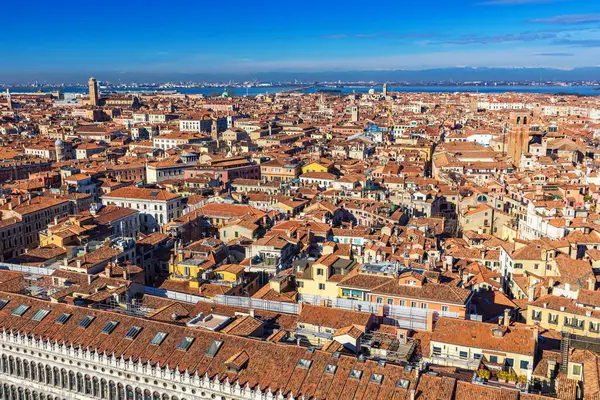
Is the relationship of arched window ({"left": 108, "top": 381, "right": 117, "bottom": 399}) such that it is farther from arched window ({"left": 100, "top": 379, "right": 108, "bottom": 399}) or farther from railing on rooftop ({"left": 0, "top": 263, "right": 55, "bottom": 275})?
railing on rooftop ({"left": 0, "top": 263, "right": 55, "bottom": 275})

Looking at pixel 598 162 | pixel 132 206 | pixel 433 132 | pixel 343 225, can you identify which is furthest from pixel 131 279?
pixel 433 132

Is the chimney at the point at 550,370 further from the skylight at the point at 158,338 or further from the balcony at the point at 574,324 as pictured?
the skylight at the point at 158,338

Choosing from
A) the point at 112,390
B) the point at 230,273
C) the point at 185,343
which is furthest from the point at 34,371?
the point at 230,273

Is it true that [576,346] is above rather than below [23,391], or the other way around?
above

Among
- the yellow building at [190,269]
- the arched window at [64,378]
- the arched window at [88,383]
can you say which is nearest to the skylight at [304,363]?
the arched window at [88,383]

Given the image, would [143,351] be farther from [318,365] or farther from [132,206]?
[132,206]

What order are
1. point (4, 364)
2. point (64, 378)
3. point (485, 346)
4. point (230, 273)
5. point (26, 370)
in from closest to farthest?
1. point (64, 378)
2. point (485, 346)
3. point (26, 370)
4. point (4, 364)
5. point (230, 273)

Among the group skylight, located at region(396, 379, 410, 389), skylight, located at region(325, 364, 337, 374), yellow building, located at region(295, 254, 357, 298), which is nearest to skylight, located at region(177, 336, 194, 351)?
skylight, located at region(325, 364, 337, 374)

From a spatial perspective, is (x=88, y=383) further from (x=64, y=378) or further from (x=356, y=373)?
(x=356, y=373)
